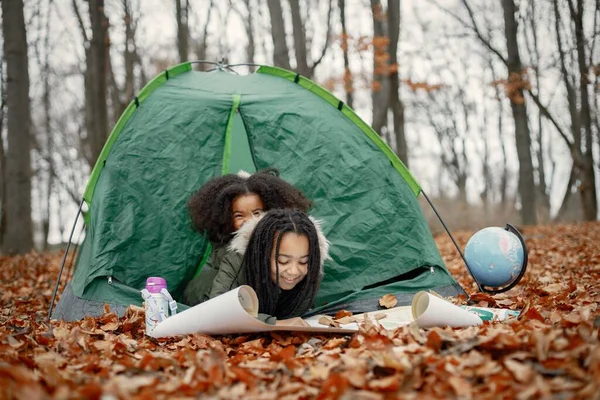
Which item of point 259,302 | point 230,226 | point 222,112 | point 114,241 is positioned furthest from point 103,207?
point 259,302

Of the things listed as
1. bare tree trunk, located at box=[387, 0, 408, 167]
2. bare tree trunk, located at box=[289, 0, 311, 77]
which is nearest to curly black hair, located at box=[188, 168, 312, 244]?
bare tree trunk, located at box=[387, 0, 408, 167]

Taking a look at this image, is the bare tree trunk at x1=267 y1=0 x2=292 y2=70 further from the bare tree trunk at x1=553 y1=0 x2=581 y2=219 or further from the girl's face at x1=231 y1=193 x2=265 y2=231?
the bare tree trunk at x1=553 y1=0 x2=581 y2=219

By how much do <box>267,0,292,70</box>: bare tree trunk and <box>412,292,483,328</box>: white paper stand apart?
643 centimetres

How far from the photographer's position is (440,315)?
2.64 metres

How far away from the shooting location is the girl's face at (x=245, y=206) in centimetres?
378

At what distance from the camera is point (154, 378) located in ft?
6.28

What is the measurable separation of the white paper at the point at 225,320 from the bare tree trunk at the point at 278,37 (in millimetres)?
6288

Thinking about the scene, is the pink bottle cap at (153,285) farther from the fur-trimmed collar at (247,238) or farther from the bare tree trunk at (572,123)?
the bare tree trunk at (572,123)

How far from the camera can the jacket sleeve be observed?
3.17 meters

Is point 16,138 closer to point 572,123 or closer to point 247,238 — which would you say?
point 247,238

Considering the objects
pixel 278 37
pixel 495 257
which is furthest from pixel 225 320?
pixel 278 37

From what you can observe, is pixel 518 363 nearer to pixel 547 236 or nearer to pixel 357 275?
pixel 357 275

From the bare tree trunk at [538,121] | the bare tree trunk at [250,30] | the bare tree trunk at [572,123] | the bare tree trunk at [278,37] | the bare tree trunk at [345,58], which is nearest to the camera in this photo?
the bare tree trunk at [278,37]

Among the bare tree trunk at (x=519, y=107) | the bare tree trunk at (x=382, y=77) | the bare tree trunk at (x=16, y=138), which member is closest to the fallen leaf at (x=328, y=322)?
the bare tree trunk at (x=16, y=138)
